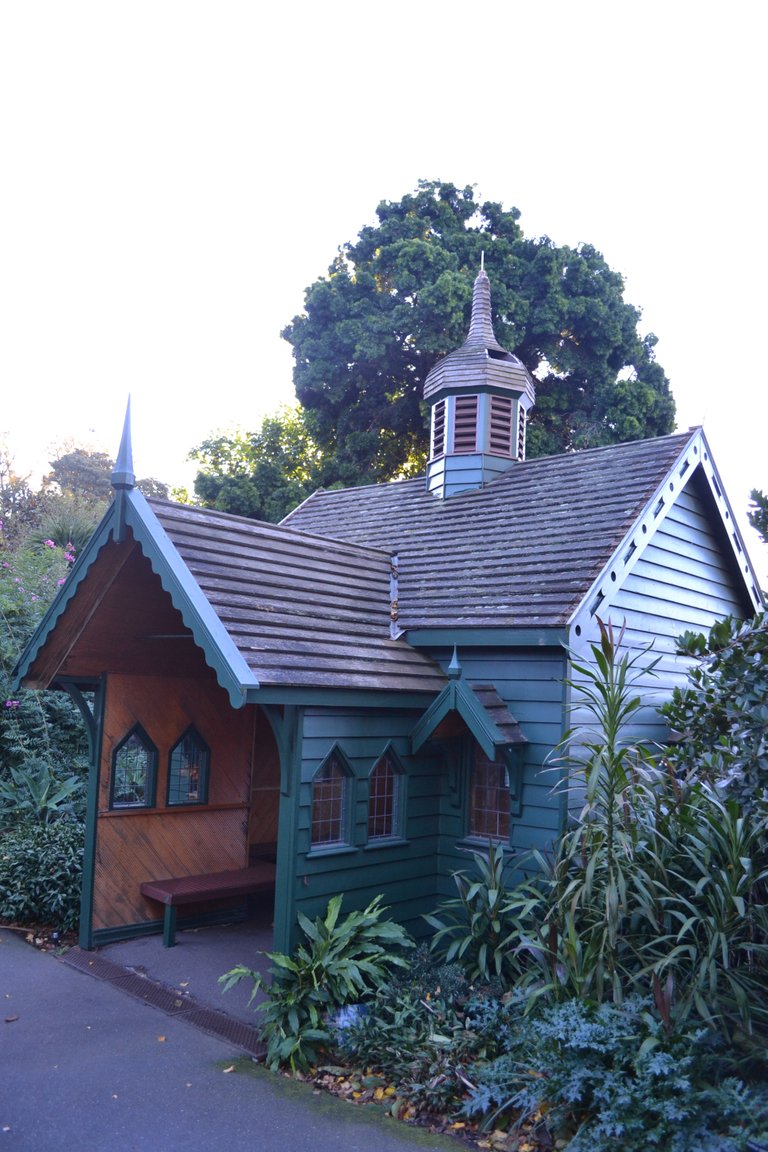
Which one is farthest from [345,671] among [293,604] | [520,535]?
[520,535]

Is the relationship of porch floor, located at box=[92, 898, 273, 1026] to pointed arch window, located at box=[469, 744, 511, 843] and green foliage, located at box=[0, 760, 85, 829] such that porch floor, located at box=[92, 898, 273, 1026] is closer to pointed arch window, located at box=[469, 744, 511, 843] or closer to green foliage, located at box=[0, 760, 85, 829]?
pointed arch window, located at box=[469, 744, 511, 843]

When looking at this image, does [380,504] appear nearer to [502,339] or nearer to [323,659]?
[323,659]

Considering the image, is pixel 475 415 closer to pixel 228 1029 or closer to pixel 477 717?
pixel 477 717

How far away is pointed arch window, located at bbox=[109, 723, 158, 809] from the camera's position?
928 cm

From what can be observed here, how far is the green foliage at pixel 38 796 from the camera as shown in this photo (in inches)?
443

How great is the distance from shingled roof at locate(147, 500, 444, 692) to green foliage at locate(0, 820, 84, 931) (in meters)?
4.15

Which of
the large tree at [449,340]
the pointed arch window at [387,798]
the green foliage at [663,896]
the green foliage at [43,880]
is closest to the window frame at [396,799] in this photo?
the pointed arch window at [387,798]

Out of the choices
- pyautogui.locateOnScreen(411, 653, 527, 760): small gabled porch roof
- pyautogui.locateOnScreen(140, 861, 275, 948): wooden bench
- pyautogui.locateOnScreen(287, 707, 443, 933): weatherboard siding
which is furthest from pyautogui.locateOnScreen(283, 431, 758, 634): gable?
pyautogui.locateOnScreen(140, 861, 275, 948): wooden bench

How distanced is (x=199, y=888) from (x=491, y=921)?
10.8 feet

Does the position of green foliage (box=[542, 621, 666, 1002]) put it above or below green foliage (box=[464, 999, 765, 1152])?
above

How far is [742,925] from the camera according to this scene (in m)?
5.86

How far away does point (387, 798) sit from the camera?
339 inches

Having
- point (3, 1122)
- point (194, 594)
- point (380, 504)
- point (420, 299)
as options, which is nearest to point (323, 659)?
point (194, 594)

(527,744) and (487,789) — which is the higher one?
(527,744)
